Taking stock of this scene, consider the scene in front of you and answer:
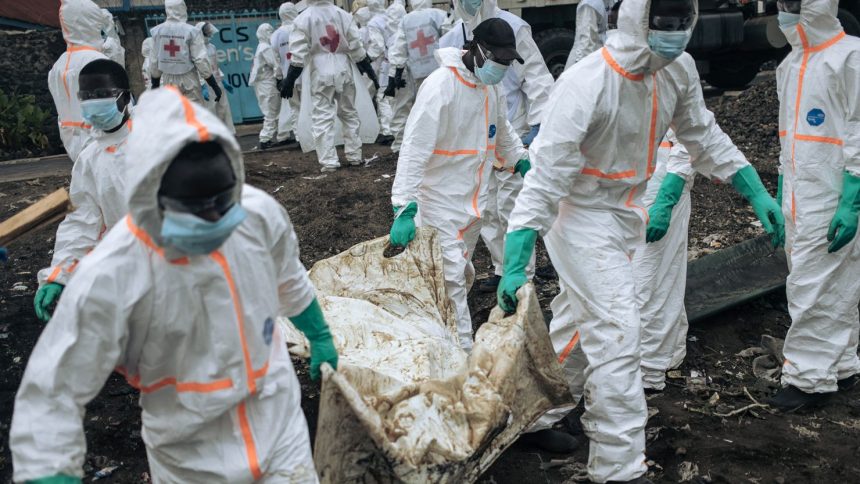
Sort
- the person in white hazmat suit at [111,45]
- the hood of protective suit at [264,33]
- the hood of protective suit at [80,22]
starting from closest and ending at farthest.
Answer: the hood of protective suit at [80,22] → the person in white hazmat suit at [111,45] → the hood of protective suit at [264,33]

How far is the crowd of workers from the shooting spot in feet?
6.36

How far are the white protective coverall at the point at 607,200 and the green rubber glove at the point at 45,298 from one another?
1.95m

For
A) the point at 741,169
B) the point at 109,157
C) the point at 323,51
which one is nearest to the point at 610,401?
the point at 741,169

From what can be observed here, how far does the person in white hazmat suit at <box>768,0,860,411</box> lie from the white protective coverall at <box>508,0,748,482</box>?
90cm

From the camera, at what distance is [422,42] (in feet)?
32.5

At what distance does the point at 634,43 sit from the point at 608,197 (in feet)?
1.97

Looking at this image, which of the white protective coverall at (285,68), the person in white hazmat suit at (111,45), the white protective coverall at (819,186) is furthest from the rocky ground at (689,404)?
the person in white hazmat suit at (111,45)

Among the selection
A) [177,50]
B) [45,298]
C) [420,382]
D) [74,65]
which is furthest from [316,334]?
[177,50]

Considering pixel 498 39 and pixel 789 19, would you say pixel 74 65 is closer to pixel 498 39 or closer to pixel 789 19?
pixel 498 39

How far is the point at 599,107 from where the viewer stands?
320 cm

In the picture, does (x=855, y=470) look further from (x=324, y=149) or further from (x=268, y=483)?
(x=324, y=149)

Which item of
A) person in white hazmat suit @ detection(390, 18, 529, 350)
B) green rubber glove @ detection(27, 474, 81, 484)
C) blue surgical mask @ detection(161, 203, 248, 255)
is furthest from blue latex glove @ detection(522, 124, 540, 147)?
green rubber glove @ detection(27, 474, 81, 484)

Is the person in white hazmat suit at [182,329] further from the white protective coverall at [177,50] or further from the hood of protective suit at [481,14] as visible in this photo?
the white protective coverall at [177,50]

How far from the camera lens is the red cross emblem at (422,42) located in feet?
32.3
